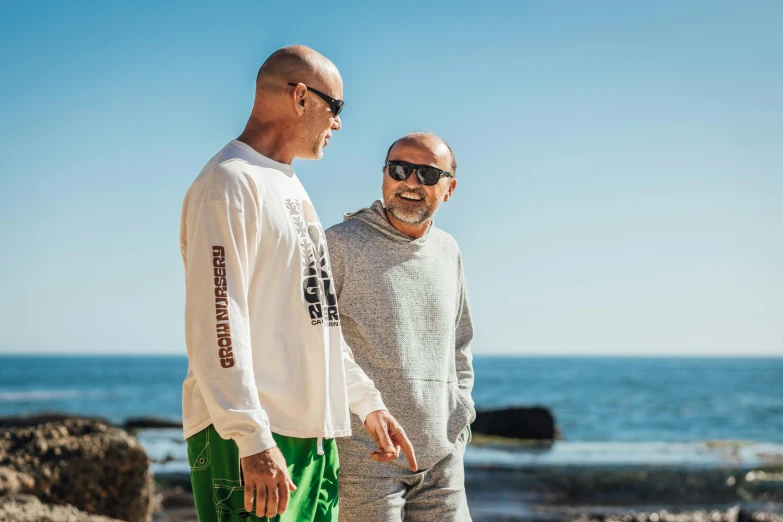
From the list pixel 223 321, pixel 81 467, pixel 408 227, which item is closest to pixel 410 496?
pixel 408 227

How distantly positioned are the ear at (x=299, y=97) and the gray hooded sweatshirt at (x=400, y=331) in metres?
0.98

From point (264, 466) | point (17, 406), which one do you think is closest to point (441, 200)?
point (264, 466)

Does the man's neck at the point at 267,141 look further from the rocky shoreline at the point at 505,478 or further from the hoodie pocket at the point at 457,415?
the rocky shoreline at the point at 505,478

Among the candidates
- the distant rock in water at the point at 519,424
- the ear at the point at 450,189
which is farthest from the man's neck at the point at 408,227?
the distant rock in water at the point at 519,424

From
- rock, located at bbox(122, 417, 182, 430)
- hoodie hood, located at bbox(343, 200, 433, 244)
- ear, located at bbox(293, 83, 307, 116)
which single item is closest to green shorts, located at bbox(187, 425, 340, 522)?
ear, located at bbox(293, 83, 307, 116)

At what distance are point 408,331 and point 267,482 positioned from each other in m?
1.36

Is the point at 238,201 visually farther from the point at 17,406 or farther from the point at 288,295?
the point at 17,406

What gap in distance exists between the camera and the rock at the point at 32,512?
400 centimetres

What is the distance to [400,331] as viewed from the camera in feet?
10.8

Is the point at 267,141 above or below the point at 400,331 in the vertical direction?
above

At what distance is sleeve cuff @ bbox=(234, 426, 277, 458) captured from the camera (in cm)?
204

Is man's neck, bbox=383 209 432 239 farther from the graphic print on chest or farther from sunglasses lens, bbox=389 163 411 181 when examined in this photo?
the graphic print on chest

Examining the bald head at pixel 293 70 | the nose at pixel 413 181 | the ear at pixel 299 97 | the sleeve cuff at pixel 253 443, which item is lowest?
the sleeve cuff at pixel 253 443

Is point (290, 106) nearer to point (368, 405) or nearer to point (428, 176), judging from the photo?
point (368, 405)
